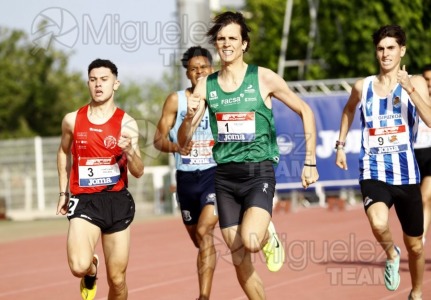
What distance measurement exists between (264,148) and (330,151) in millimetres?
15454

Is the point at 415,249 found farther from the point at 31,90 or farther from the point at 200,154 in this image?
the point at 31,90

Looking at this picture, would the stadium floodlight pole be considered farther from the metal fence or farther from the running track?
the running track

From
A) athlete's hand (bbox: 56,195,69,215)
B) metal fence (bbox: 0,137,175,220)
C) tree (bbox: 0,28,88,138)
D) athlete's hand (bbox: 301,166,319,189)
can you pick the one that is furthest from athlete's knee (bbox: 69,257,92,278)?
tree (bbox: 0,28,88,138)

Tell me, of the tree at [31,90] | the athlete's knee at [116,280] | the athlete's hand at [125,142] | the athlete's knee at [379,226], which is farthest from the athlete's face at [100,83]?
the tree at [31,90]

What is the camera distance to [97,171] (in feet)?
26.2

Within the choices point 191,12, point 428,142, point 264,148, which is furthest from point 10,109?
point 264,148

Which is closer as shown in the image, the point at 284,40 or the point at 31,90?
the point at 284,40

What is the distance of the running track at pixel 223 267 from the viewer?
33.6 ft

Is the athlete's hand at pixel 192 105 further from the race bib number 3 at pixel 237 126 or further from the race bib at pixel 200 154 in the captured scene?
the race bib at pixel 200 154

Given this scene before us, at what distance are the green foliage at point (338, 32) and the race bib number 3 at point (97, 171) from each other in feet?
69.0

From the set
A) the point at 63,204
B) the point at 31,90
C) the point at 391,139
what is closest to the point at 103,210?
the point at 63,204

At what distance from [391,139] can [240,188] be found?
1694mm

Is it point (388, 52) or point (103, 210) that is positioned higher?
point (388, 52)

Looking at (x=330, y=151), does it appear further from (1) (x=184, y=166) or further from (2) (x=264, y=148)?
(2) (x=264, y=148)
